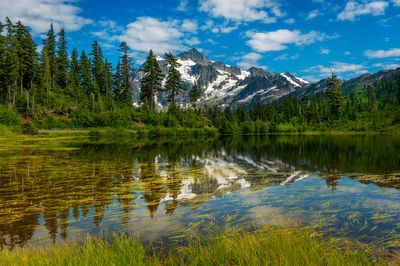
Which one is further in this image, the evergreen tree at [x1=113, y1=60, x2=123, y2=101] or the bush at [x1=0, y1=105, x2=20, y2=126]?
the evergreen tree at [x1=113, y1=60, x2=123, y2=101]

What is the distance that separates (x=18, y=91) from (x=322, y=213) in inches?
2905

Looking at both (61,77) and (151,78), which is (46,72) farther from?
(151,78)

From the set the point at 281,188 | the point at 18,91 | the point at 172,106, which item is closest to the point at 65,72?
the point at 18,91

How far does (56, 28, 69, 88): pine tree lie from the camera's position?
72.4m

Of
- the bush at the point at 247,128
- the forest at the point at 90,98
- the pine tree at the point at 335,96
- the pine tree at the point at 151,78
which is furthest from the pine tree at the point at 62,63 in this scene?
the pine tree at the point at 335,96

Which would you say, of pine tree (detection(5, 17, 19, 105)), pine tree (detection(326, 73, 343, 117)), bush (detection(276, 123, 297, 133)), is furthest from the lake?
pine tree (detection(326, 73, 343, 117))

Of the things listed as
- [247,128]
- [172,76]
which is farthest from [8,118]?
[247,128]

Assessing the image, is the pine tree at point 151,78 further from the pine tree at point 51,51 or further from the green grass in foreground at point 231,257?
the green grass in foreground at point 231,257

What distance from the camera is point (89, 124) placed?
57.2m

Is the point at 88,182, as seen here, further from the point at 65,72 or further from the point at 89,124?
the point at 65,72

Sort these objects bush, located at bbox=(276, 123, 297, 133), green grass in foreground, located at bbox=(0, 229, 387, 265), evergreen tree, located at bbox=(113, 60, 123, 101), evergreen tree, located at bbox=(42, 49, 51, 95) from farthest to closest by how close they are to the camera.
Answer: bush, located at bbox=(276, 123, 297, 133) < evergreen tree, located at bbox=(113, 60, 123, 101) < evergreen tree, located at bbox=(42, 49, 51, 95) < green grass in foreground, located at bbox=(0, 229, 387, 265)

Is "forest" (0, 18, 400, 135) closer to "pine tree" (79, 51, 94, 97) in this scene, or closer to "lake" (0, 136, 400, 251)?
"pine tree" (79, 51, 94, 97)

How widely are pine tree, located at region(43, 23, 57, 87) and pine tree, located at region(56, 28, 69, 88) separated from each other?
1385 millimetres

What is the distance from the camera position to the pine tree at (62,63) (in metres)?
72.4
